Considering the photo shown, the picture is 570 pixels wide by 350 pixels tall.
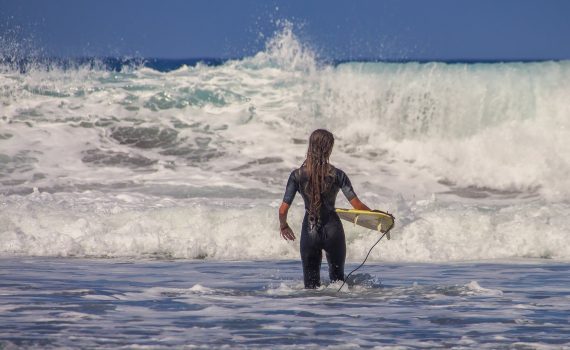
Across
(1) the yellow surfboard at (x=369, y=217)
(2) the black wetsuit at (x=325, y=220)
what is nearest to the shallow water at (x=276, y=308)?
(2) the black wetsuit at (x=325, y=220)

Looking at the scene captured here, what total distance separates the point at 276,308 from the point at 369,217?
1163 millimetres

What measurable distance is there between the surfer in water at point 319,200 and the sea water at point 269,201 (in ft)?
1.78

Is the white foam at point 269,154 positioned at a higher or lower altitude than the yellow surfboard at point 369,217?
higher

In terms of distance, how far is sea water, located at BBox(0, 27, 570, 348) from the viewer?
8.69 m

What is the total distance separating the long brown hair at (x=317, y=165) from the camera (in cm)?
920

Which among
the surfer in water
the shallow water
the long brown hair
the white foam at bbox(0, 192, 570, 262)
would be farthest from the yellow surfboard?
the white foam at bbox(0, 192, 570, 262)

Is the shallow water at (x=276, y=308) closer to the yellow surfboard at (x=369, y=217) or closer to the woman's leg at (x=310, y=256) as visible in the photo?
the woman's leg at (x=310, y=256)

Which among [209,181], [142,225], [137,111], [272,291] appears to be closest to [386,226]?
[272,291]

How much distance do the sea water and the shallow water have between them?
3cm

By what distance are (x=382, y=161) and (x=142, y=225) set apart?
868 centimetres

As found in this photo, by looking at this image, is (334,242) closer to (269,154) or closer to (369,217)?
(369,217)

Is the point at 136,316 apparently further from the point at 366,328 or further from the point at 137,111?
the point at 137,111

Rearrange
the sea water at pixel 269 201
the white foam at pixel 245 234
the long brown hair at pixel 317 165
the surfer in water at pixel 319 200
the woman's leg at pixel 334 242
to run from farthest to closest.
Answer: the white foam at pixel 245 234
the woman's leg at pixel 334 242
the surfer in water at pixel 319 200
the long brown hair at pixel 317 165
the sea water at pixel 269 201

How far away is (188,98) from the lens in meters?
25.8
